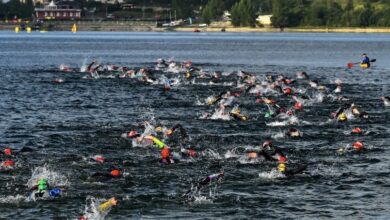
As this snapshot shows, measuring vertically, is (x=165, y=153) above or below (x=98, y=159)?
above

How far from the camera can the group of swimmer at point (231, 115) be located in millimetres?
34219

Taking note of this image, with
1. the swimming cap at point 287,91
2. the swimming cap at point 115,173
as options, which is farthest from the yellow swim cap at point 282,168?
the swimming cap at point 287,91

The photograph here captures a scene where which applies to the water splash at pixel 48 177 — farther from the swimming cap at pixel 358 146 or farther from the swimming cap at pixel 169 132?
the swimming cap at pixel 358 146

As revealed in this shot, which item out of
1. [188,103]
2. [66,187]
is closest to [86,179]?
[66,187]

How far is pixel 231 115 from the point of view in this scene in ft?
168

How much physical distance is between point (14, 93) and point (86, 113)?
15.3 m

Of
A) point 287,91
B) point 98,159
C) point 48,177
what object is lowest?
point 287,91

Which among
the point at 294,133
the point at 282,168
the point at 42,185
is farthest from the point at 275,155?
the point at 42,185

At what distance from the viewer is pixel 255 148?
40.8 m

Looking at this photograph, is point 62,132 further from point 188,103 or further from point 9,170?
point 188,103

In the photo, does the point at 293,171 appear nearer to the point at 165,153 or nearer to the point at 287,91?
the point at 165,153

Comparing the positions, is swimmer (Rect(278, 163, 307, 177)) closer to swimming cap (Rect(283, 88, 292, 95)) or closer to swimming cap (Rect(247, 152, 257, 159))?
swimming cap (Rect(247, 152, 257, 159))

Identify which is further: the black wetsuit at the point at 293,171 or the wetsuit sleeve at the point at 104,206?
the black wetsuit at the point at 293,171

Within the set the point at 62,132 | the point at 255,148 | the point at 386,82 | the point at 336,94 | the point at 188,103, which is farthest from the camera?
the point at 386,82
